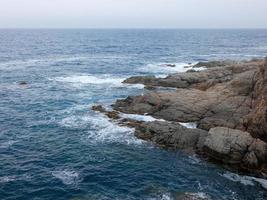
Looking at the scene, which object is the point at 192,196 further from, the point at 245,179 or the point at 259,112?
the point at 259,112

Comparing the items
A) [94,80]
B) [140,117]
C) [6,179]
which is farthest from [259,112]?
[94,80]

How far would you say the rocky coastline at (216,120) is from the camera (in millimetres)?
34125

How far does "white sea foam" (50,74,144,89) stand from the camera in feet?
236

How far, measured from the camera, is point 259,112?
36.9m

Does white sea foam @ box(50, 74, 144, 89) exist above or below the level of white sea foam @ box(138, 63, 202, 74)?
below

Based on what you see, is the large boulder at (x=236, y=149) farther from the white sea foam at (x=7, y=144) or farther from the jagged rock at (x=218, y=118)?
the white sea foam at (x=7, y=144)

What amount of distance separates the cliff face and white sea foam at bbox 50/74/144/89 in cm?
2932

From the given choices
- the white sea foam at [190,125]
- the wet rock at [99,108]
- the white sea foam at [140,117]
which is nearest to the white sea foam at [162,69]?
the wet rock at [99,108]

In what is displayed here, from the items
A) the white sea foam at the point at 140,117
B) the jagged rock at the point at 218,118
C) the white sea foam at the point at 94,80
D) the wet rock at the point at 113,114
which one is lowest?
the white sea foam at the point at 94,80

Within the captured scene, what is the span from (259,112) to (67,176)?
2119 centimetres

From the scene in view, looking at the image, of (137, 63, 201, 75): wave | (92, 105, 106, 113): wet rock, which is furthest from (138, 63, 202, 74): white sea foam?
(92, 105, 106, 113): wet rock

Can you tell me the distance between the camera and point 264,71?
41.4 m

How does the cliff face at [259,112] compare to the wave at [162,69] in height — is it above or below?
above

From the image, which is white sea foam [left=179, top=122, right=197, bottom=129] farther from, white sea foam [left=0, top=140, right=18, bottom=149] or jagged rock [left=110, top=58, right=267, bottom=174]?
white sea foam [left=0, top=140, right=18, bottom=149]
